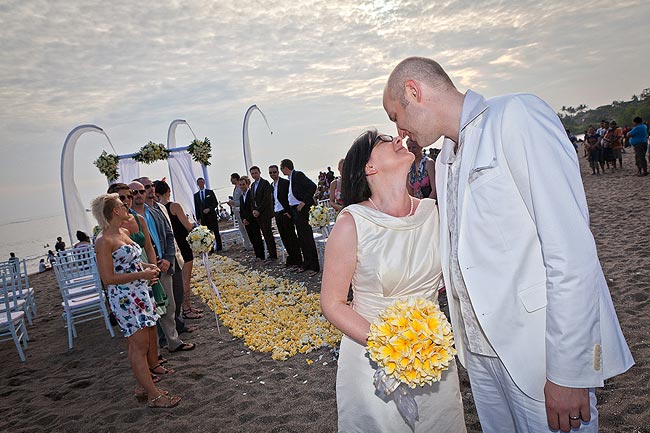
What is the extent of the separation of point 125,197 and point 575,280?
4.81 metres

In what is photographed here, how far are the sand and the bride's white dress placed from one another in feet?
4.80

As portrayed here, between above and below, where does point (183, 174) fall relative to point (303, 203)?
above

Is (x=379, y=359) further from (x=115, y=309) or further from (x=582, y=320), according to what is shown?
(x=115, y=309)

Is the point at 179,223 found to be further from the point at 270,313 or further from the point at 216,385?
the point at 216,385

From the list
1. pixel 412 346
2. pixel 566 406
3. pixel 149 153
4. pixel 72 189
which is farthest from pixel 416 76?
pixel 72 189

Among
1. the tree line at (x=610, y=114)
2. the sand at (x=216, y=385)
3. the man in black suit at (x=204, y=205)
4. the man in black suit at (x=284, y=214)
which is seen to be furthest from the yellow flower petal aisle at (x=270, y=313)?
the tree line at (x=610, y=114)

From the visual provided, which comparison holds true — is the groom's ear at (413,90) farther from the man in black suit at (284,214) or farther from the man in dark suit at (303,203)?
the man in black suit at (284,214)

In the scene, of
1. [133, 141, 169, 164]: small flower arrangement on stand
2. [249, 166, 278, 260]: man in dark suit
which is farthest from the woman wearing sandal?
[133, 141, 169, 164]: small flower arrangement on stand

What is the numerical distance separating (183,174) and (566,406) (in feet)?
51.1

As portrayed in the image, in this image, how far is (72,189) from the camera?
1451 cm

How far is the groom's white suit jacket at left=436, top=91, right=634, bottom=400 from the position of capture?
1.42m

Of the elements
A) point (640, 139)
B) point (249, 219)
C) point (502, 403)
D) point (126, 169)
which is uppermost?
point (126, 169)

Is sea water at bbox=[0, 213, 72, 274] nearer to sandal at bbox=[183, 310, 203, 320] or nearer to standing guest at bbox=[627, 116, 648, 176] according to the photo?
sandal at bbox=[183, 310, 203, 320]

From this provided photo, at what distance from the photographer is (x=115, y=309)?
166 inches
